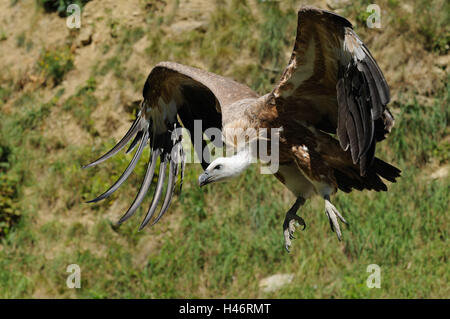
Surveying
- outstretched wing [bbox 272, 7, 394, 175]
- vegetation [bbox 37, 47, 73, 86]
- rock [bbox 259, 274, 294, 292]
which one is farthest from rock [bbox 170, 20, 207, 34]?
outstretched wing [bbox 272, 7, 394, 175]

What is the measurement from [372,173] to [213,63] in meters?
5.12

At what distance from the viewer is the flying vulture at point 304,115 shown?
4434mm

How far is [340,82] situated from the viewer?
461 centimetres

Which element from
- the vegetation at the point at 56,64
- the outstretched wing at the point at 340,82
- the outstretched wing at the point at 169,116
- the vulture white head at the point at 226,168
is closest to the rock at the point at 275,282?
the outstretched wing at the point at 169,116

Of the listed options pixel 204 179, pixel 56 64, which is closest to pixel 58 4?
pixel 56 64

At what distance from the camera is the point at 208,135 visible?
6477 mm

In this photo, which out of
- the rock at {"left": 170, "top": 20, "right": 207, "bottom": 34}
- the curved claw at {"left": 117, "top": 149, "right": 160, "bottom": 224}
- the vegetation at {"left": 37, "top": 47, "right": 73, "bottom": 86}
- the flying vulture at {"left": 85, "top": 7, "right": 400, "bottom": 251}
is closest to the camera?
the flying vulture at {"left": 85, "top": 7, "right": 400, "bottom": 251}

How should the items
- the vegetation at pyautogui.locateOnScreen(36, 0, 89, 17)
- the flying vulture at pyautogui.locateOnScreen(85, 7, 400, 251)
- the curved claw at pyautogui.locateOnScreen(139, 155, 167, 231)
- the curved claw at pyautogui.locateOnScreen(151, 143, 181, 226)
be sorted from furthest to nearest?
the vegetation at pyautogui.locateOnScreen(36, 0, 89, 17), the curved claw at pyautogui.locateOnScreen(151, 143, 181, 226), the curved claw at pyautogui.locateOnScreen(139, 155, 167, 231), the flying vulture at pyautogui.locateOnScreen(85, 7, 400, 251)

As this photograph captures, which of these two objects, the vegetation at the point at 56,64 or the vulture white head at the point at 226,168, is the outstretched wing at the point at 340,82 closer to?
the vulture white head at the point at 226,168

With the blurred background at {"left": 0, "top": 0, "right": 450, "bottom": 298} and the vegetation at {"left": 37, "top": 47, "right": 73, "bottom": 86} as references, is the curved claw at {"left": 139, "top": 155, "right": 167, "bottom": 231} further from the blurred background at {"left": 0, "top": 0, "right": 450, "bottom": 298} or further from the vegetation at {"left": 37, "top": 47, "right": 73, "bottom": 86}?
the vegetation at {"left": 37, "top": 47, "right": 73, "bottom": 86}

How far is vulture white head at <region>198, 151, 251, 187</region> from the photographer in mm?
5121

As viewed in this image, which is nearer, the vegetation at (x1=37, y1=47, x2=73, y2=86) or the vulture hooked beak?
the vulture hooked beak

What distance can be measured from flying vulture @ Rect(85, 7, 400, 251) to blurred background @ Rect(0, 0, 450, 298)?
9.05 ft

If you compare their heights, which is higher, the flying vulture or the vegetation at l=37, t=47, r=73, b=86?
the vegetation at l=37, t=47, r=73, b=86
